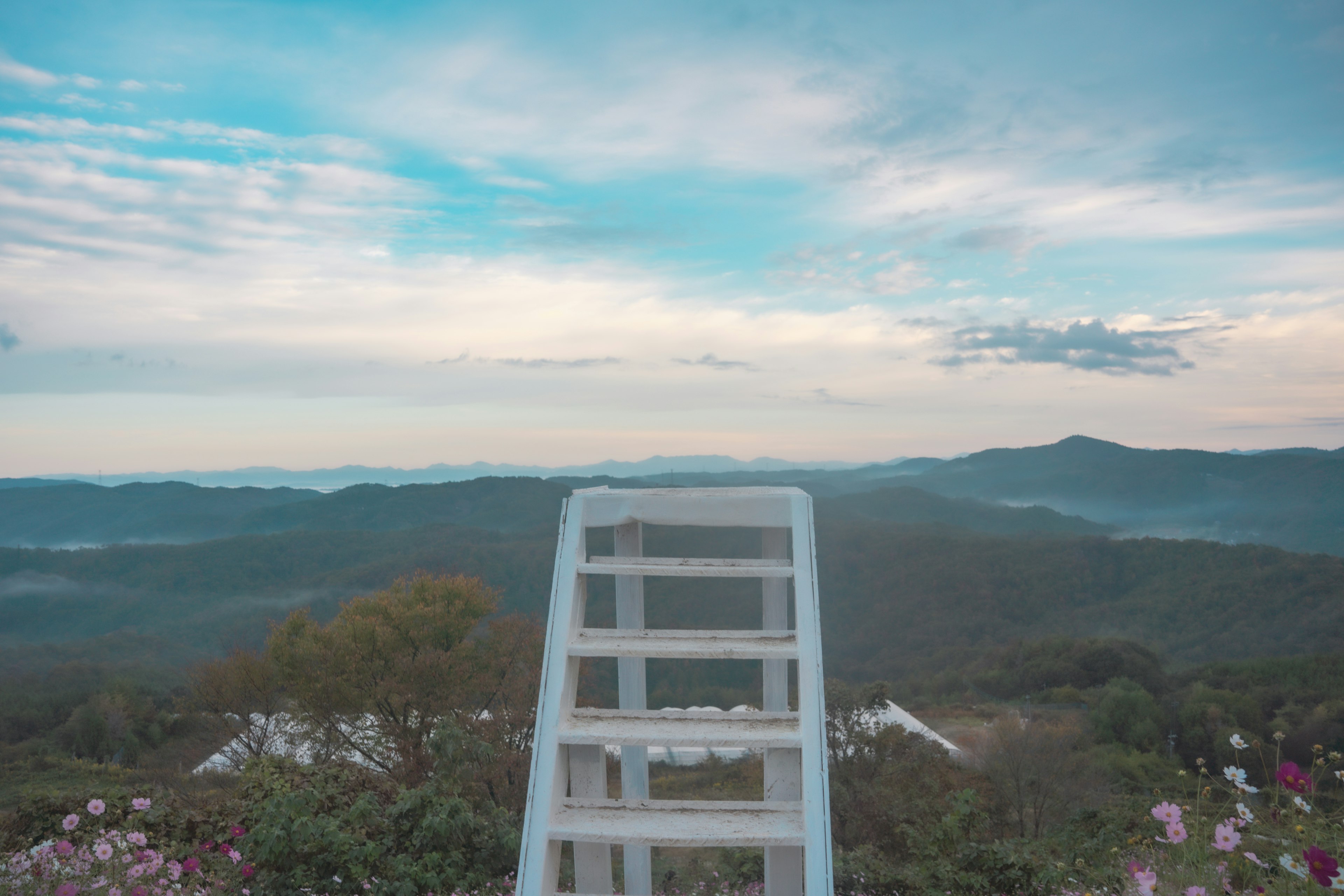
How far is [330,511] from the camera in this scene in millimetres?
104500

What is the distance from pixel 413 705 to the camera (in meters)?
19.4

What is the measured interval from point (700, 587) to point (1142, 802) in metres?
49.1

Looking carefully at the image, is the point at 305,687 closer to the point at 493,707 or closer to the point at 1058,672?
the point at 493,707

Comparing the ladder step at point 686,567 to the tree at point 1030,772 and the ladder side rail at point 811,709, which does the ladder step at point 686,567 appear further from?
the tree at point 1030,772

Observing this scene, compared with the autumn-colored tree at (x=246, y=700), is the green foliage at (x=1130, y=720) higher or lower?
lower

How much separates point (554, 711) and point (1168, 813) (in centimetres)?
264

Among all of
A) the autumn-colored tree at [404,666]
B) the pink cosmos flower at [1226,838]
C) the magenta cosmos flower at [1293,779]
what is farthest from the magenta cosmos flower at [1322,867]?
the autumn-colored tree at [404,666]

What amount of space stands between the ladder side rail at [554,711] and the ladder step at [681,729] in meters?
→ 0.08

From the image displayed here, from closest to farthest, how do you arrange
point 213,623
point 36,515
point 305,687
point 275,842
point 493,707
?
point 275,842, point 493,707, point 305,687, point 213,623, point 36,515

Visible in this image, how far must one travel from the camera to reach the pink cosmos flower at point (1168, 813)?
3100mm

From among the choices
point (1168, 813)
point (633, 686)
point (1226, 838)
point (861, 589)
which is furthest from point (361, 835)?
point (861, 589)

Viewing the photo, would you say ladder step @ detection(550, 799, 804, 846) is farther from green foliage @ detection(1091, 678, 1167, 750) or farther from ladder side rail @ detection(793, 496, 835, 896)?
green foliage @ detection(1091, 678, 1167, 750)

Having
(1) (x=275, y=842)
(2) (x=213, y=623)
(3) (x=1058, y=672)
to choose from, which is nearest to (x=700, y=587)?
(3) (x=1058, y=672)

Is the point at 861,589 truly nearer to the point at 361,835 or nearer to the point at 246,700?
the point at 246,700
